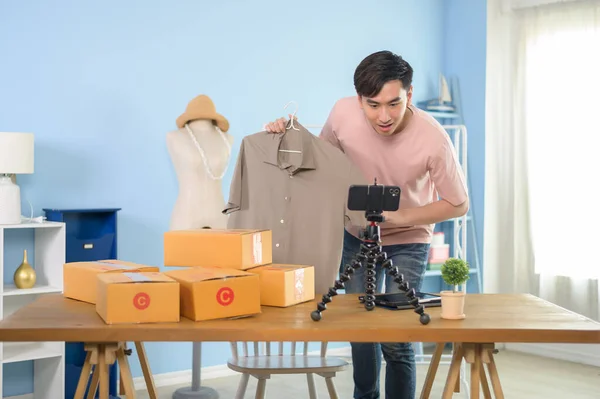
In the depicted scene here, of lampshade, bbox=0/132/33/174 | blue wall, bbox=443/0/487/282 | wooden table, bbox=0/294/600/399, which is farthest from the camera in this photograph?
blue wall, bbox=443/0/487/282

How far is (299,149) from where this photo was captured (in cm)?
285

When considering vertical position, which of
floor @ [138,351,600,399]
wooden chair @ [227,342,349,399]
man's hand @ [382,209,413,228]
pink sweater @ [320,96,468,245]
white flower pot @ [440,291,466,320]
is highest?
pink sweater @ [320,96,468,245]

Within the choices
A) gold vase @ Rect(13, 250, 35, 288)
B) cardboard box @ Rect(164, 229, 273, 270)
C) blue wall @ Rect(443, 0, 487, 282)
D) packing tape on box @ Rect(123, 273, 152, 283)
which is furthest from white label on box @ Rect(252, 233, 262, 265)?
blue wall @ Rect(443, 0, 487, 282)

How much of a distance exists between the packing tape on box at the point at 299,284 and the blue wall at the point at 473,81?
3.40 m

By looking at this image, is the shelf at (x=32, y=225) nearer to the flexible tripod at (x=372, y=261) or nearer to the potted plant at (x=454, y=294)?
the flexible tripod at (x=372, y=261)

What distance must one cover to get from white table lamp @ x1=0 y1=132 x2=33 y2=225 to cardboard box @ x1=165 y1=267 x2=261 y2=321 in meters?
1.82

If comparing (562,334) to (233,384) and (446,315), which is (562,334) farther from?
(233,384)

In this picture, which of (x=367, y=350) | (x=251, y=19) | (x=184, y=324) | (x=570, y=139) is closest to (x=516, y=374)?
(x=570, y=139)

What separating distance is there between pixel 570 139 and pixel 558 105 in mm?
246

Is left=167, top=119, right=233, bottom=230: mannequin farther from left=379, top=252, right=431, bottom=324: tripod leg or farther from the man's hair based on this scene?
left=379, top=252, right=431, bottom=324: tripod leg

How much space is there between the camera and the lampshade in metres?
3.59

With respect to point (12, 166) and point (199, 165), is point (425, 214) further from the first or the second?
point (12, 166)

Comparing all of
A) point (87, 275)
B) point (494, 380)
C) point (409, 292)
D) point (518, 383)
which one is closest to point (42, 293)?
point (87, 275)

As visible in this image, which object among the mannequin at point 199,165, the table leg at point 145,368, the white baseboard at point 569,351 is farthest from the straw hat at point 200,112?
the white baseboard at point 569,351
